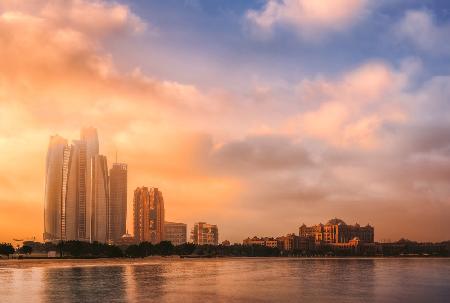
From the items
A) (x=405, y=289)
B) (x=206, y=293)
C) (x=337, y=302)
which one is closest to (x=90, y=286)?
(x=206, y=293)

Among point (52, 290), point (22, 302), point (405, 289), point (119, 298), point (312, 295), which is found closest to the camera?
point (22, 302)

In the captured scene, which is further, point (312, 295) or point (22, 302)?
point (312, 295)

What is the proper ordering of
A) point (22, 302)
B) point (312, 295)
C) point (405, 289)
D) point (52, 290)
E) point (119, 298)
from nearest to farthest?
point (22, 302) → point (119, 298) → point (312, 295) → point (52, 290) → point (405, 289)

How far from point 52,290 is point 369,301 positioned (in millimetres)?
44038

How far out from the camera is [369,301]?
70000mm

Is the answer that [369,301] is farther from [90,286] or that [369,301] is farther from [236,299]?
[90,286]

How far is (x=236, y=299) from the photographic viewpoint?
70.2m

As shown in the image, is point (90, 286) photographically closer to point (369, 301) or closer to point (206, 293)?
A: point (206, 293)

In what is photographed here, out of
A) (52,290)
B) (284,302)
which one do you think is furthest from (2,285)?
(284,302)

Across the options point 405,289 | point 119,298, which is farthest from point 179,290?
point 405,289

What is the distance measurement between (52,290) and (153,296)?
17637 mm

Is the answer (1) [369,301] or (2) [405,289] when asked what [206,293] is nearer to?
(1) [369,301]

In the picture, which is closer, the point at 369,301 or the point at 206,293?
the point at 369,301

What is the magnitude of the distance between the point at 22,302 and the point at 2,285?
2715 centimetres
